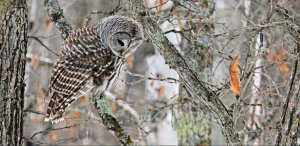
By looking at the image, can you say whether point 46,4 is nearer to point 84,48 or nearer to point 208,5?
point 84,48

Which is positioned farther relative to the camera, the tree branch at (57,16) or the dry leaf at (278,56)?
the dry leaf at (278,56)

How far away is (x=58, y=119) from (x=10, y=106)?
1129mm

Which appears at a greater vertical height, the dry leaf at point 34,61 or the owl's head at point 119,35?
the dry leaf at point 34,61

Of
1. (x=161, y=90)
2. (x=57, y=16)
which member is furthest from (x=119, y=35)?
(x=161, y=90)

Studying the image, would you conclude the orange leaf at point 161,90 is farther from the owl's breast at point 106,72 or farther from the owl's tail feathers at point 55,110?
the owl's tail feathers at point 55,110

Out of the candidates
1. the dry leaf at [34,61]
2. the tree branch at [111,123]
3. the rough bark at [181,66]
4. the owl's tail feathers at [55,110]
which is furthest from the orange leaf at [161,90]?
the rough bark at [181,66]

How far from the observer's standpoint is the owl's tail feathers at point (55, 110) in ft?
21.1

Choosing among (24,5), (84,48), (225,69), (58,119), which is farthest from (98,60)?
(225,69)

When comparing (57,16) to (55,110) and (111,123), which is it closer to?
(55,110)

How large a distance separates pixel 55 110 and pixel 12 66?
3.81 ft

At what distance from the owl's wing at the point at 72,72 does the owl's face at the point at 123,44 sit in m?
0.12

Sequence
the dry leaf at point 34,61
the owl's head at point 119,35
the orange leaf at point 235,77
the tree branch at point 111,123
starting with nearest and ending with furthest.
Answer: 1. the orange leaf at point 235,77
2. the tree branch at point 111,123
3. the owl's head at point 119,35
4. the dry leaf at point 34,61

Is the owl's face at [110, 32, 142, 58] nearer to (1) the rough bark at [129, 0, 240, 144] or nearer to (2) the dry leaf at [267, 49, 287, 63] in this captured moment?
(2) the dry leaf at [267, 49, 287, 63]

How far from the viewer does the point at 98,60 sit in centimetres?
672
